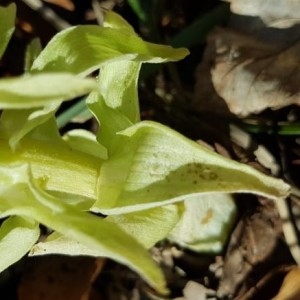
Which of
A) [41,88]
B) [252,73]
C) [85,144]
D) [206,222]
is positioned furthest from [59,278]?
[41,88]

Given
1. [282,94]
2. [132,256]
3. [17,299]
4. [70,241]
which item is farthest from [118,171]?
[17,299]

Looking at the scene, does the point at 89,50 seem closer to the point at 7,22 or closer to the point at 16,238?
the point at 7,22

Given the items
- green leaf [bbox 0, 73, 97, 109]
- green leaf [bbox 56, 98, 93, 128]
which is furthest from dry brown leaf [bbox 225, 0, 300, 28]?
green leaf [bbox 0, 73, 97, 109]

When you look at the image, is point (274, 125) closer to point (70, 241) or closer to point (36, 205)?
point (70, 241)

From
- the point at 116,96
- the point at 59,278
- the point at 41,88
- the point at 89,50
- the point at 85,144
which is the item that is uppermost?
the point at 41,88

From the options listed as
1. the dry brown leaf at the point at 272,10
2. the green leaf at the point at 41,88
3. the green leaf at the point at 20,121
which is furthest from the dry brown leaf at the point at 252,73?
the green leaf at the point at 41,88

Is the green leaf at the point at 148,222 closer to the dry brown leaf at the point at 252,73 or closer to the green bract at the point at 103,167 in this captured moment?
the green bract at the point at 103,167
